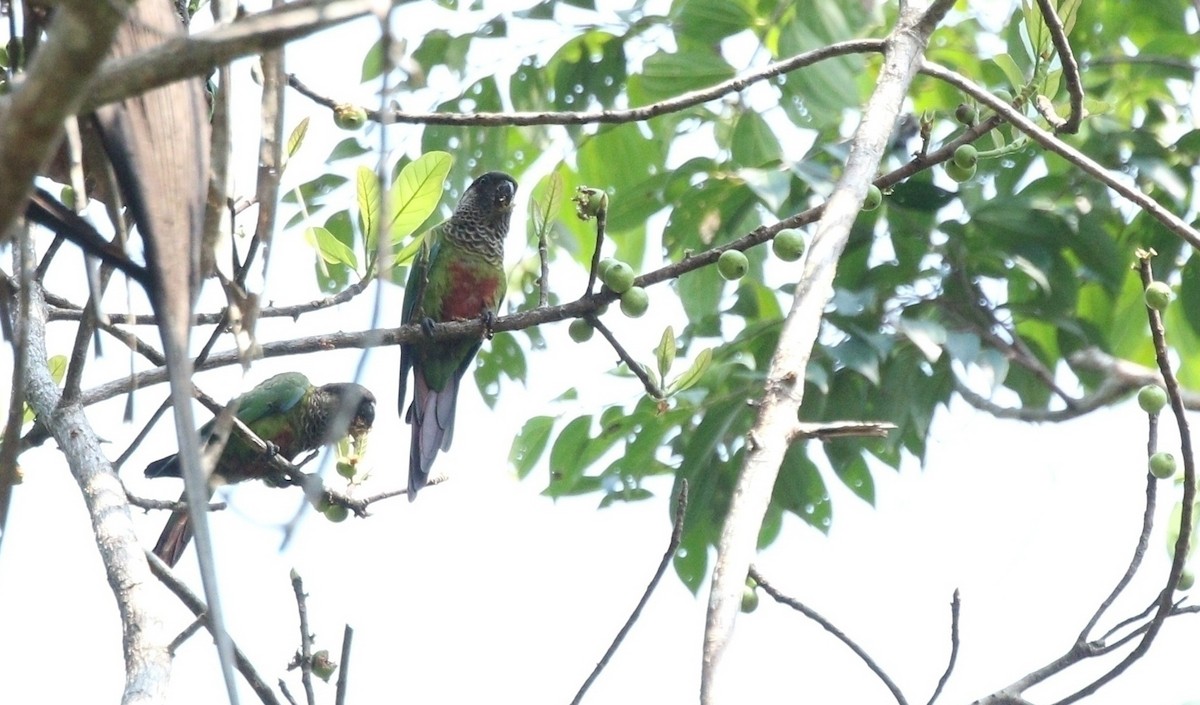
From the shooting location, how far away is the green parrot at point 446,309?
5.23 m

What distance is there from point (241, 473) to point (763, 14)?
2.58m

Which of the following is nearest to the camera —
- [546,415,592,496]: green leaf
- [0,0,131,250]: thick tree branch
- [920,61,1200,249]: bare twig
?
[0,0,131,250]: thick tree branch

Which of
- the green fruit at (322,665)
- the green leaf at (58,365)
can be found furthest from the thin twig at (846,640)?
the green leaf at (58,365)

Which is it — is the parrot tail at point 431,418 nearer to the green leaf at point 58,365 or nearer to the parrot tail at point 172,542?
the parrot tail at point 172,542

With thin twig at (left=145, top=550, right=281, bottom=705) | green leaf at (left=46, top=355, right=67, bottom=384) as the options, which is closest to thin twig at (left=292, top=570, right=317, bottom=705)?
thin twig at (left=145, top=550, right=281, bottom=705)

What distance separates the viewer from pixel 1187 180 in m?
3.85

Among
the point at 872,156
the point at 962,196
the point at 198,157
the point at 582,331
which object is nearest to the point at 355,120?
the point at 582,331

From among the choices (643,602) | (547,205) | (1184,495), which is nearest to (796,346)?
(643,602)

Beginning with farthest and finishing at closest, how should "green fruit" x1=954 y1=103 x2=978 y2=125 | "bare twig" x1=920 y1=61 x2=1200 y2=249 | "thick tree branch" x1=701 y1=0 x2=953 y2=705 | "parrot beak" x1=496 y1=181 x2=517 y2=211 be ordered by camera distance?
1. "parrot beak" x1=496 y1=181 x2=517 y2=211
2. "green fruit" x1=954 y1=103 x2=978 y2=125
3. "bare twig" x1=920 y1=61 x2=1200 y2=249
4. "thick tree branch" x1=701 y1=0 x2=953 y2=705

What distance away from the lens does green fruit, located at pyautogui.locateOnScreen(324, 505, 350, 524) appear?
2.84 metres

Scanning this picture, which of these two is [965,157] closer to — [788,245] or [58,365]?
[788,245]

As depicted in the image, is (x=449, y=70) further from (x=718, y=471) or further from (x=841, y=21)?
(x=718, y=471)

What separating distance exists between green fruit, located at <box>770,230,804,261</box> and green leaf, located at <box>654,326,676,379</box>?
0.34 metres

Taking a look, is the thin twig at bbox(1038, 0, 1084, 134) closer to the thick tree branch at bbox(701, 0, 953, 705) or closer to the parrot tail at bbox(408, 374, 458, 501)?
the thick tree branch at bbox(701, 0, 953, 705)
